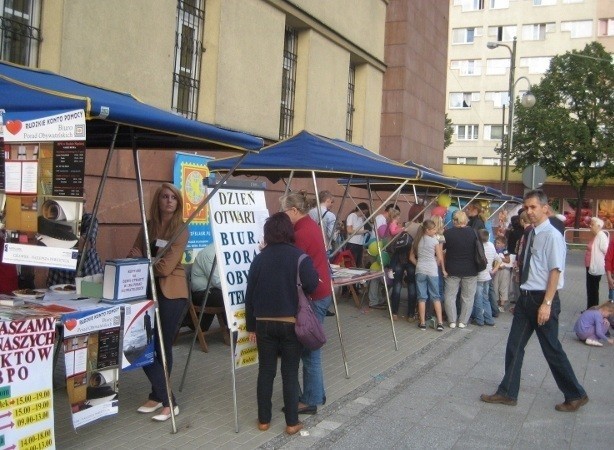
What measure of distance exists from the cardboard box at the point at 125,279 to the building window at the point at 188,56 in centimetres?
582

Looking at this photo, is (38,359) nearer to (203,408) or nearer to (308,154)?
(203,408)

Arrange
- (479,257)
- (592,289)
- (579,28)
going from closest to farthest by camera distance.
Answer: (479,257) < (592,289) < (579,28)

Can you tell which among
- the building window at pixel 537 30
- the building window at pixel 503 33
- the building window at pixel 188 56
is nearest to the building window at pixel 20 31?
the building window at pixel 188 56

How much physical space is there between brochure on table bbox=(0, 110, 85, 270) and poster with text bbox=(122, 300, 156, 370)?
0.72 metres

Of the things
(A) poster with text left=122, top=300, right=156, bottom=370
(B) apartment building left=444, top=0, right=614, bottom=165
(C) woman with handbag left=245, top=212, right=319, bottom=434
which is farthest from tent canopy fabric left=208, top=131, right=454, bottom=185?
(B) apartment building left=444, top=0, right=614, bottom=165

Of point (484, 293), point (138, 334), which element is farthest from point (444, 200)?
point (138, 334)

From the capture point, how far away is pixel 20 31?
26.0ft

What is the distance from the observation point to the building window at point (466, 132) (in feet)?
180

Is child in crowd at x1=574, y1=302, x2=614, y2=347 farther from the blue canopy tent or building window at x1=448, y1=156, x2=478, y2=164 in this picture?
building window at x1=448, y1=156, x2=478, y2=164

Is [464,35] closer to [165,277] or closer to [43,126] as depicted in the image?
[165,277]

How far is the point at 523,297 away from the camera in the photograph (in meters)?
6.14

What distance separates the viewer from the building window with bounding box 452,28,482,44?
54250 millimetres

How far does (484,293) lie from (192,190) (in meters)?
4.99

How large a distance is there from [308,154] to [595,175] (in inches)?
1515
